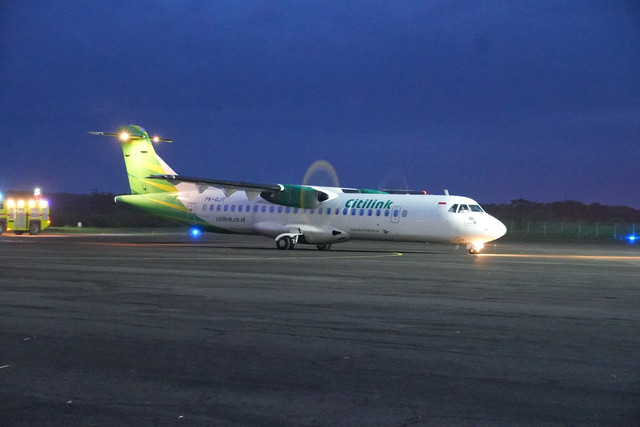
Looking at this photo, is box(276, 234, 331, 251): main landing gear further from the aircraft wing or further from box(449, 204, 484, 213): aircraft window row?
box(449, 204, 484, 213): aircraft window row

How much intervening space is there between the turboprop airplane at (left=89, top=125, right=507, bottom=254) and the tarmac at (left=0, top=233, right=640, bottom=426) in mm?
14887

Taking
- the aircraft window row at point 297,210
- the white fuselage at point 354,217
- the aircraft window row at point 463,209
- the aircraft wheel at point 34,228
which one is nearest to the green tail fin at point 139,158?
the white fuselage at point 354,217

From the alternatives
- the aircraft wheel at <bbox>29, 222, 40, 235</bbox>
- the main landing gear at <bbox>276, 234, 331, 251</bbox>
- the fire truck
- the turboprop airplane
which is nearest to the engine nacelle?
the turboprop airplane

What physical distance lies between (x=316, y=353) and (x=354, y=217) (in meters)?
26.1

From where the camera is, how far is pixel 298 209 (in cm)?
3634

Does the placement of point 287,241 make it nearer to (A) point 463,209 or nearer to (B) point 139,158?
(A) point 463,209

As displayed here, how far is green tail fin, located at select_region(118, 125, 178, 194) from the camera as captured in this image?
41409 mm

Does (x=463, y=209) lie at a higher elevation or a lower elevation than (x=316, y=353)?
higher

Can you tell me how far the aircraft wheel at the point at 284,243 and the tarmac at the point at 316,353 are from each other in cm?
1858

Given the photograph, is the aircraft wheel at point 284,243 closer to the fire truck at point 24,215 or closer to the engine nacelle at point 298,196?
the engine nacelle at point 298,196

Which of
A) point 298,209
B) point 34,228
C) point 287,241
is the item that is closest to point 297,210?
point 298,209

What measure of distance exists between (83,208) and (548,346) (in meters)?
147

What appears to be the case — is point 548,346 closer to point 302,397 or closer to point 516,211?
point 302,397

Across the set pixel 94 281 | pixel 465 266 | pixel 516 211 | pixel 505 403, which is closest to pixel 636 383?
pixel 505 403
